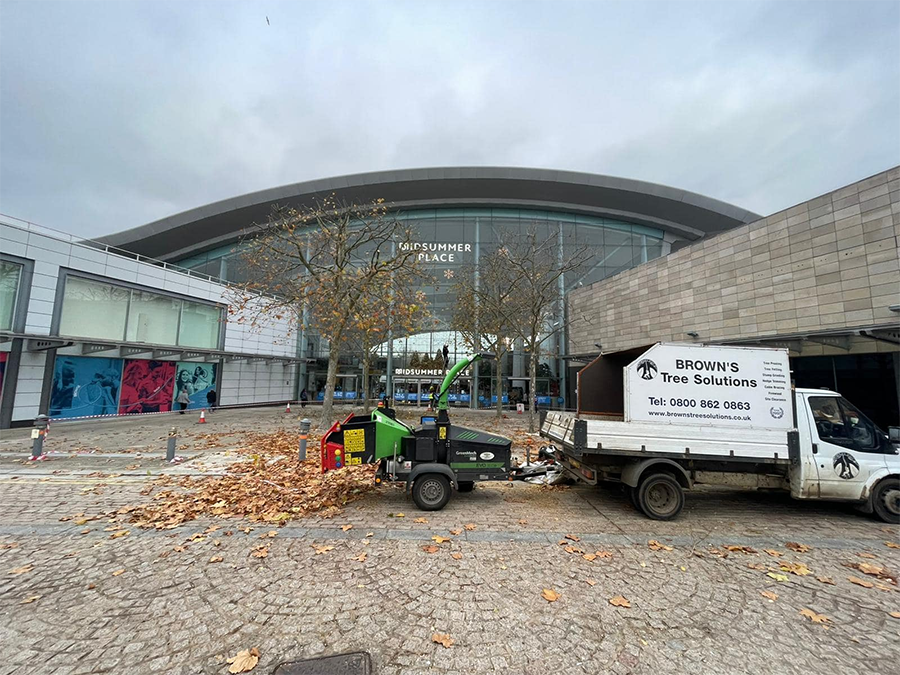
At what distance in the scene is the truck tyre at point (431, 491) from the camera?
20.1 ft

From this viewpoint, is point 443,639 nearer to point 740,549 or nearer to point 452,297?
point 740,549

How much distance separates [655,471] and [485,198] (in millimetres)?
29326

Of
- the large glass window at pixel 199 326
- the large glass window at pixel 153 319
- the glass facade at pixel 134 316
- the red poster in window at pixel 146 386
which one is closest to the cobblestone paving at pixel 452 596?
the glass facade at pixel 134 316

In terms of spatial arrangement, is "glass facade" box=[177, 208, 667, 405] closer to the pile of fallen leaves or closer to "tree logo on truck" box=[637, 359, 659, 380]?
the pile of fallen leaves

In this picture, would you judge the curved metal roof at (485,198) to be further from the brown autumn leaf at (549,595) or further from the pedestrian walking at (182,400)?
the brown autumn leaf at (549,595)

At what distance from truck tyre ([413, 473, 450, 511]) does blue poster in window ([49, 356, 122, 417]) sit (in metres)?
19.1

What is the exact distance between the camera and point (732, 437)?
5.96 m

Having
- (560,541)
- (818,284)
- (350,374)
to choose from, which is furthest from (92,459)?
(818,284)

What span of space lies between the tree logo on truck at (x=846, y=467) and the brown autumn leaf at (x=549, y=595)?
5.50 metres

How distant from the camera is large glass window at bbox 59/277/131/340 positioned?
53.9 feet

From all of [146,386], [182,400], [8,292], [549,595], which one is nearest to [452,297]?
[182,400]

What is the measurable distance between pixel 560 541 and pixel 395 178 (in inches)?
1216

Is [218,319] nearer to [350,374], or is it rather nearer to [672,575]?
[350,374]

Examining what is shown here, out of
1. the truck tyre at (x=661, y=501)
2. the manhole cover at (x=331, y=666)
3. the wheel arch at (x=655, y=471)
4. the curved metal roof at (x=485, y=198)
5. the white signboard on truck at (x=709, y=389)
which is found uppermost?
the curved metal roof at (x=485, y=198)
